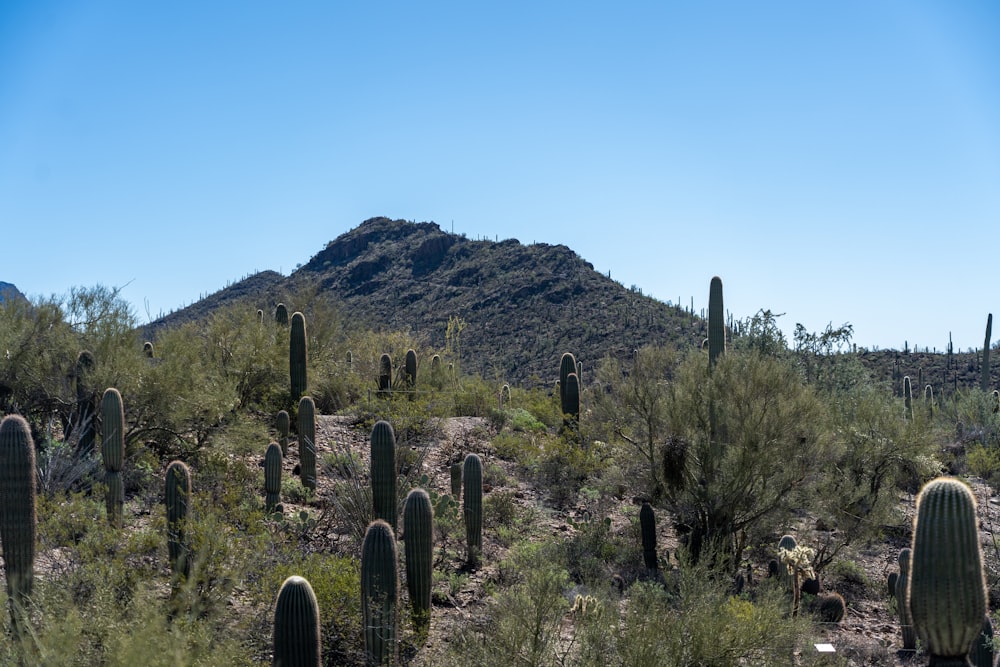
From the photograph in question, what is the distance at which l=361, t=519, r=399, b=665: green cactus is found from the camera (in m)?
6.77

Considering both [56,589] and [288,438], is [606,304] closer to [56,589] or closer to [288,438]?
[288,438]

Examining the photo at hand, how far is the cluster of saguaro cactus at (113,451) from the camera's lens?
938 centimetres

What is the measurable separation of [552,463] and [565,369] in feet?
13.1

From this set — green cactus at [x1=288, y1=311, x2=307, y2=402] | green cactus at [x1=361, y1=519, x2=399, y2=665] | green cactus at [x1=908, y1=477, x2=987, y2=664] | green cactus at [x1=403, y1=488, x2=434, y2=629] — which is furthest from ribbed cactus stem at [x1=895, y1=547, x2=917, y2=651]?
green cactus at [x1=288, y1=311, x2=307, y2=402]

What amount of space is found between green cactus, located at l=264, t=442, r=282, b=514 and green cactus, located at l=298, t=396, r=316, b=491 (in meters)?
1.26

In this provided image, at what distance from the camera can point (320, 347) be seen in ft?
70.9

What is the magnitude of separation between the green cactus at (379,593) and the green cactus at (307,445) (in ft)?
17.8

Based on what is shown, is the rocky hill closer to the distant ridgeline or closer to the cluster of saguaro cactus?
the distant ridgeline

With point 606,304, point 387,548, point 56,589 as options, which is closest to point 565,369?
point 387,548

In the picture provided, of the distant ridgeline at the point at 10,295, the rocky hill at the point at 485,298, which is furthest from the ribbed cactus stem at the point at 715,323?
the rocky hill at the point at 485,298

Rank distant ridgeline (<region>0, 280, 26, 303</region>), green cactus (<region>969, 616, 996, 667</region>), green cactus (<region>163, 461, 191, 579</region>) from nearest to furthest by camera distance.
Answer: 1. green cactus (<region>969, 616, 996, 667</region>)
2. green cactus (<region>163, 461, 191, 579</region>)
3. distant ridgeline (<region>0, 280, 26, 303</region>)

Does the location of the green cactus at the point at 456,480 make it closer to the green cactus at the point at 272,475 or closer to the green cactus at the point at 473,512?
the green cactus at the point at 473,512

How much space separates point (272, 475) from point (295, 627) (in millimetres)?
5210

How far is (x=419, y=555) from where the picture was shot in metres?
7.85
